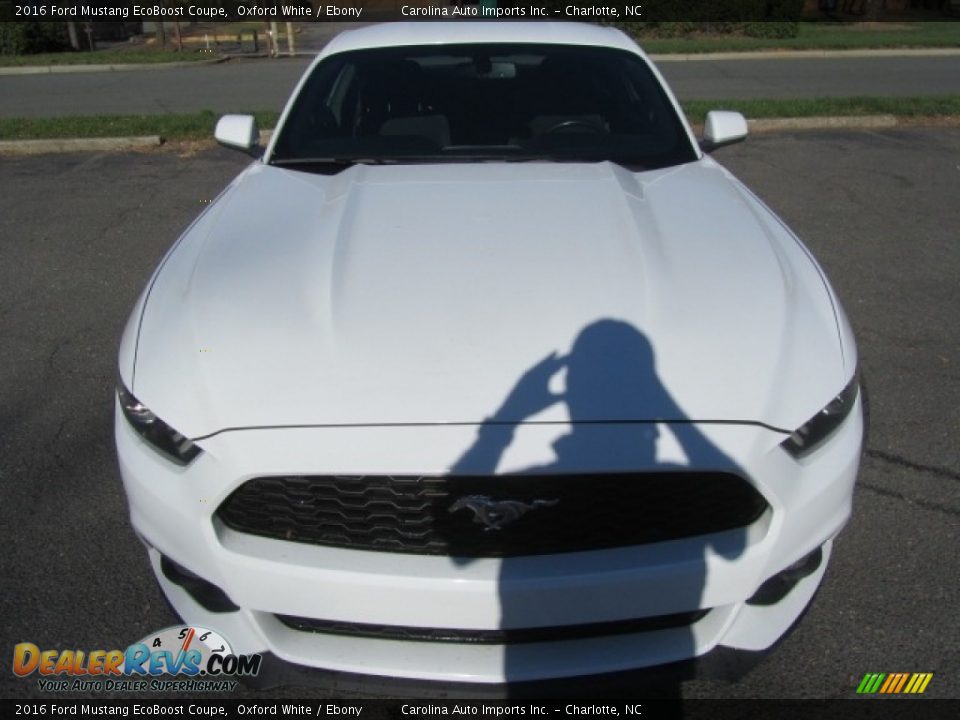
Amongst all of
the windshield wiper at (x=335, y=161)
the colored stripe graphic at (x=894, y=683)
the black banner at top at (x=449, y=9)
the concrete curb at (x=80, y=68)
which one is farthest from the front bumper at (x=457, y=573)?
the concrete curb at (x=80, y=68)

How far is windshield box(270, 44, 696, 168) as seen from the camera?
3.45m

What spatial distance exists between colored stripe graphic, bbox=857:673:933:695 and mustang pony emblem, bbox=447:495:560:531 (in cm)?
113

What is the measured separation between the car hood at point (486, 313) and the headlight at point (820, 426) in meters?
0.04

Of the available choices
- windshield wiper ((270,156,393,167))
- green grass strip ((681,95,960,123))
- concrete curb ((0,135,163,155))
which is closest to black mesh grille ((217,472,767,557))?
windshield wiper ((270,156,393,167))

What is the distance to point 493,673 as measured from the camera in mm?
1991

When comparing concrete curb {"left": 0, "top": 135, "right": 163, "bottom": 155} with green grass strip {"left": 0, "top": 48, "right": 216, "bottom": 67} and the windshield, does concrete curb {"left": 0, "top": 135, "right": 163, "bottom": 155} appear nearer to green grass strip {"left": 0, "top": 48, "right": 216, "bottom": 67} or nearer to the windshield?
the windshield

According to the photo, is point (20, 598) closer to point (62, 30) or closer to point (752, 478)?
point (752, 478)

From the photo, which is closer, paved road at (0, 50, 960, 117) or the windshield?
the windshield

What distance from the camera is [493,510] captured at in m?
1.92

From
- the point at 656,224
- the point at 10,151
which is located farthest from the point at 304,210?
the point at 10,151

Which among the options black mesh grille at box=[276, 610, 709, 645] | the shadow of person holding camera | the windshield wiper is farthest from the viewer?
the windshield wiper

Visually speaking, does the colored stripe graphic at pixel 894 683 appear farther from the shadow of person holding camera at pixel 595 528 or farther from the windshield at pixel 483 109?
the windshield at pixel 483 109

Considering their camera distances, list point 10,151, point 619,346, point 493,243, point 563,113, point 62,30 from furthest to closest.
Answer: point 62,30 → point 10,151 → point 563,113 → point 493,243 → point 619,346

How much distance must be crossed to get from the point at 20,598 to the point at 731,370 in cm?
222
